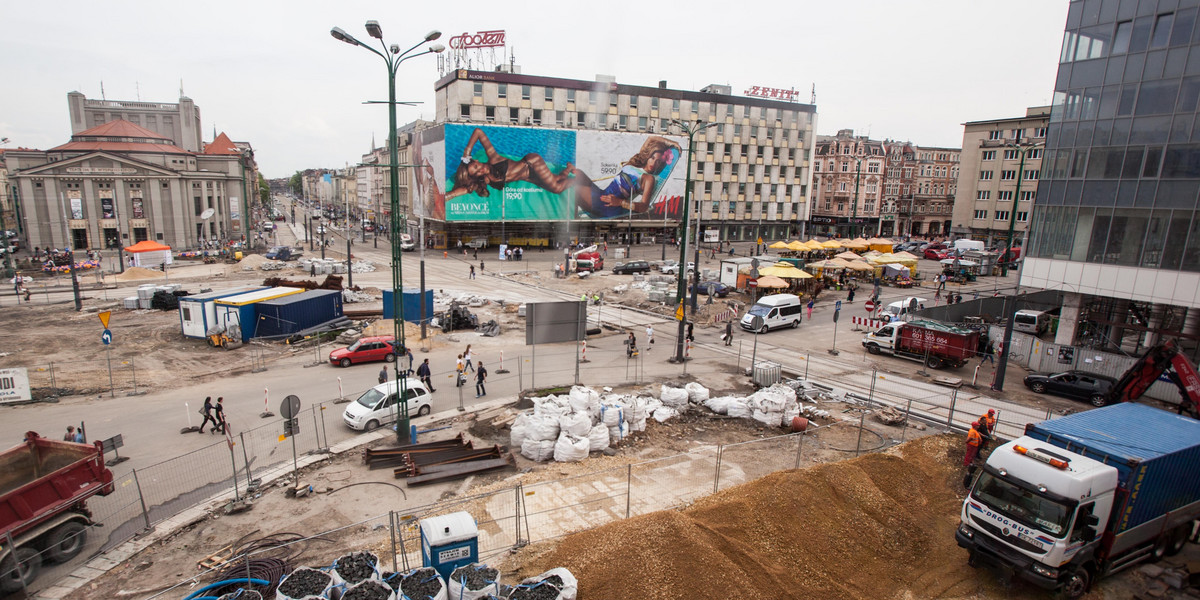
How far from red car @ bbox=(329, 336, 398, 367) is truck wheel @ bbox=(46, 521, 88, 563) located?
12625 mm

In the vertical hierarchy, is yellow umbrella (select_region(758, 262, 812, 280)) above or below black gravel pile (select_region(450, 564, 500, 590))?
above

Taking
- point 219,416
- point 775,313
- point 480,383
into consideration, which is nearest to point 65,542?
point 219,416

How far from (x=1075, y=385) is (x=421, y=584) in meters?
23.3

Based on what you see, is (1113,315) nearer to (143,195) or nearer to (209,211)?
(209,211)

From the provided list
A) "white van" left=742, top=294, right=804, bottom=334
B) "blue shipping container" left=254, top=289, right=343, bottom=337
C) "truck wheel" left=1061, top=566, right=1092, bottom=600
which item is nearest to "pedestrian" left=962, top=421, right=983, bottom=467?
"truck wheel" left=1061, top=566, right=1092, bottom=600

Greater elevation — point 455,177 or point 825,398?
point 455,177

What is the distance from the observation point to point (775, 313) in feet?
99.8

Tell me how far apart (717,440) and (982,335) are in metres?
16.9

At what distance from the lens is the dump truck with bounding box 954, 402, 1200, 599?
8.77 metres

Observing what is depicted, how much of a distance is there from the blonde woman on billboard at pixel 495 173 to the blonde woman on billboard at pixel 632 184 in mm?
3130

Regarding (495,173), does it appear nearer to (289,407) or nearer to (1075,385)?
(289,407)

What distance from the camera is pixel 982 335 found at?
2522 centimetres

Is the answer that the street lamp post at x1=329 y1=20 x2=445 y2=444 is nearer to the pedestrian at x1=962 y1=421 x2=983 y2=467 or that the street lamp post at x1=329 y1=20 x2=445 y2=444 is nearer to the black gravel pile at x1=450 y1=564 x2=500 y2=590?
the black gravel pile at x1=450 y1=564 x2=500 y2=590

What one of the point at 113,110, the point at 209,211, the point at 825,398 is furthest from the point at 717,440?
the point at 113,110
